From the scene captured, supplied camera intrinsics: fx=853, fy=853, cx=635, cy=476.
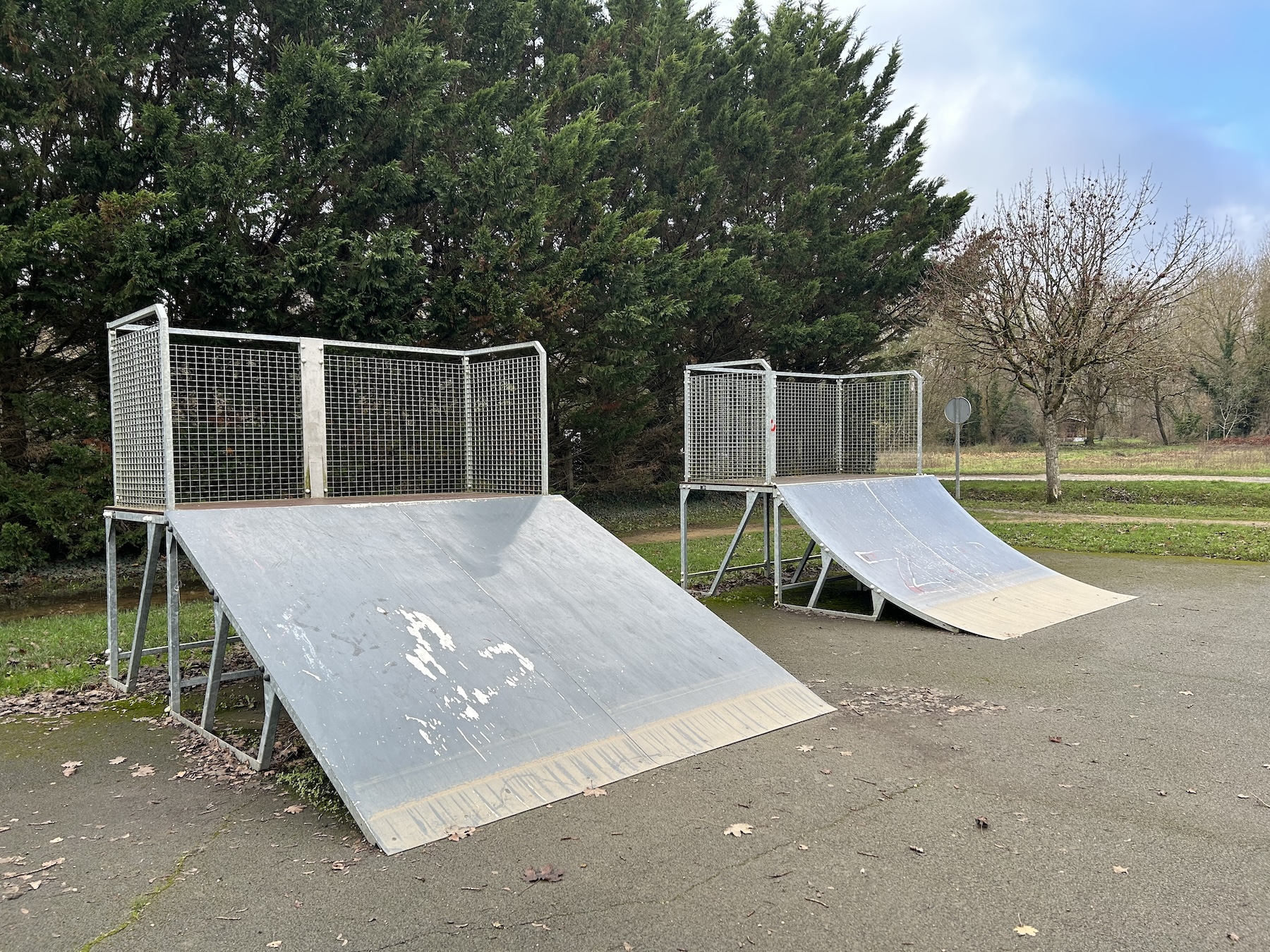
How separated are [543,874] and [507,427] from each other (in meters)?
4.15

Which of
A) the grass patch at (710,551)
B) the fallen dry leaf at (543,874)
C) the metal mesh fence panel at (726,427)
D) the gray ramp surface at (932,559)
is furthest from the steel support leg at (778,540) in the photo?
the fallen dry leaf at (543,874)

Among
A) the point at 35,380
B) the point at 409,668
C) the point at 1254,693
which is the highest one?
the point at 35,380

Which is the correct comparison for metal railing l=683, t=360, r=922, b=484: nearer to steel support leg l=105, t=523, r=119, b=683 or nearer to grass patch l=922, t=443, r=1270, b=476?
steel support leg l=105, t=523, r=119, b=683

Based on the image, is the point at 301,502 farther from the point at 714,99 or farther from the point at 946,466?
the point at 946,466

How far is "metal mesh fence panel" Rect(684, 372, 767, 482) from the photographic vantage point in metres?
9.25

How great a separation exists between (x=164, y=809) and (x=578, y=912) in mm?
2157

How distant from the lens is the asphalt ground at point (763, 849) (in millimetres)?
2828

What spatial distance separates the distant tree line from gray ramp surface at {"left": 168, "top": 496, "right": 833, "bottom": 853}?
22.4 feet

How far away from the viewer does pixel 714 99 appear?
20.0m

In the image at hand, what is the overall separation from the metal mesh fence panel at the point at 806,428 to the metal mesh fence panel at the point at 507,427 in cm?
432

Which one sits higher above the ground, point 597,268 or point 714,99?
point 714,99

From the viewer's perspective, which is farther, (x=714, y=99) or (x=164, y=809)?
(x=714, y=99)

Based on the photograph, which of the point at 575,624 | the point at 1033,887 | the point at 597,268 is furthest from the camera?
the point at 597,268

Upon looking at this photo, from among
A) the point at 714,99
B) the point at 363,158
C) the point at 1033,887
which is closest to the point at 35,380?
the point at 363,158
